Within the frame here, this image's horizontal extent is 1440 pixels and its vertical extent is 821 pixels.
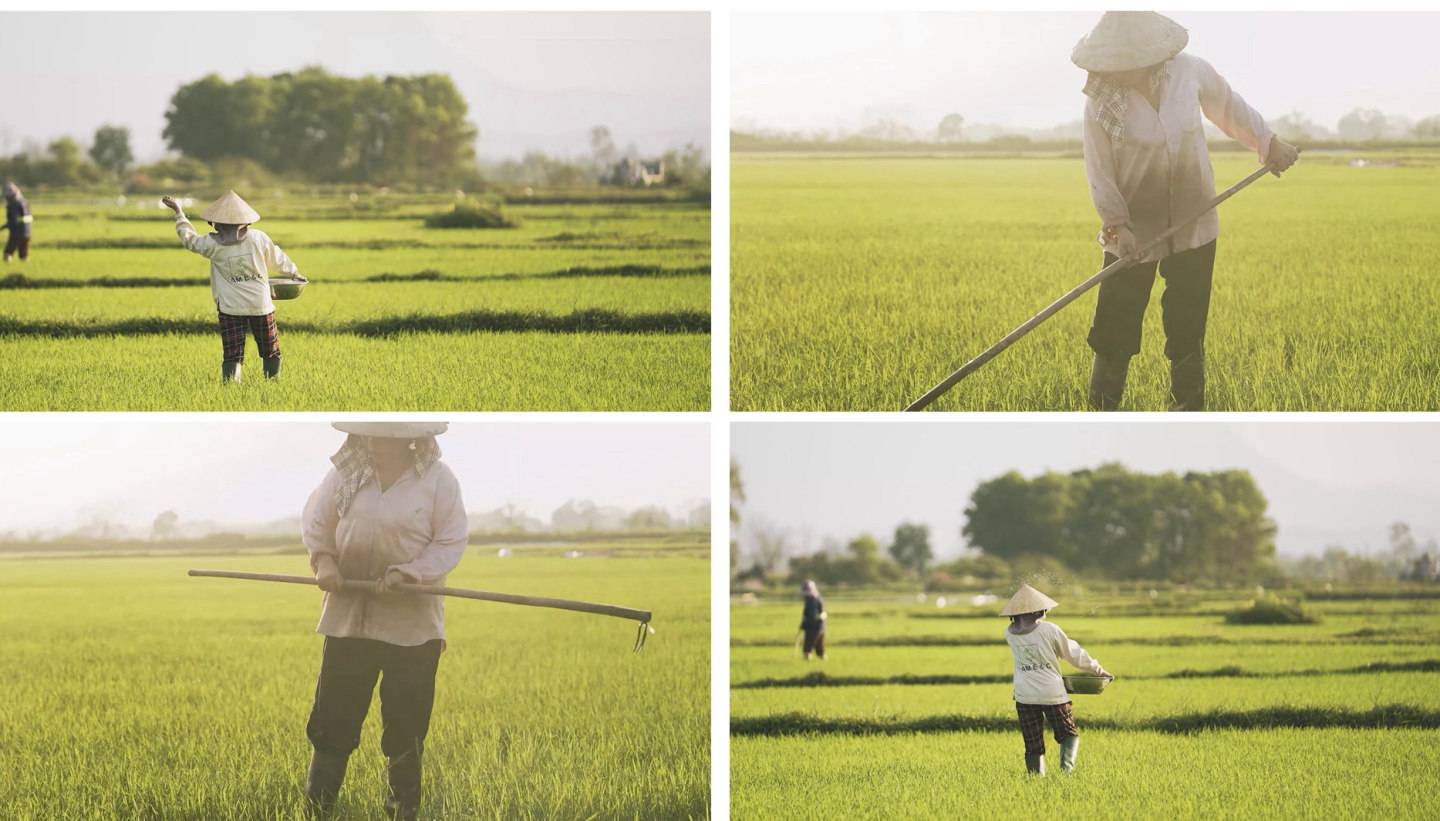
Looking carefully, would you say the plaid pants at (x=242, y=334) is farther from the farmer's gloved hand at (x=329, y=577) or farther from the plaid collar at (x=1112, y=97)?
the plaid collar at (x=1112, y=97)

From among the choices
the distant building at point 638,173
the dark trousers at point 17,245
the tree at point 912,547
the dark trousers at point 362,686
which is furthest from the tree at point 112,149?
the tree at point 912,547

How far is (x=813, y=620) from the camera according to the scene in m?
6.87

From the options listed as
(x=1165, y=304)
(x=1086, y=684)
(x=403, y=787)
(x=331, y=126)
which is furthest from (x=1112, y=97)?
(x=331, y=126)

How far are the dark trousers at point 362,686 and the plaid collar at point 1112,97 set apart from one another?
317cm

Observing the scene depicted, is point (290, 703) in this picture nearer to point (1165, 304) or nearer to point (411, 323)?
point (411, 323)

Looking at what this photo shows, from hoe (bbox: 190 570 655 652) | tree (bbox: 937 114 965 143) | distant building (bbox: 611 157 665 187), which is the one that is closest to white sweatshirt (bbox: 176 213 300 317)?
hoe (bbox: 190 570 655 652)

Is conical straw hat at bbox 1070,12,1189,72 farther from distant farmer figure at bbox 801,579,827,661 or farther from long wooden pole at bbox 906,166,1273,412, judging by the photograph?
distant farmer figure at bbox 801,579,827,661

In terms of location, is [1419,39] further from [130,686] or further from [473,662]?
[130,686]

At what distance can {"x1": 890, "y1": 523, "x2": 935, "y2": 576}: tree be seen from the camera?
21.7 feet

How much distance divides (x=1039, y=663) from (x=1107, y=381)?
130 centimetres

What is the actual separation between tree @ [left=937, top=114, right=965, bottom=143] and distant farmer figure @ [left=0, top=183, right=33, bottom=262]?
293 inches

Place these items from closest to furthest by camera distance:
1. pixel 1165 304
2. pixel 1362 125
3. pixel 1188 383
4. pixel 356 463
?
1. pixel 356 463
2. pixel 1165 304
3. pixel 1188 383
4. pixel 1362 125

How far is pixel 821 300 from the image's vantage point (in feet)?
18.9

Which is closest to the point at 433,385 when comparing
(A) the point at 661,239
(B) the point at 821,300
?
(B) the point at 821,300
